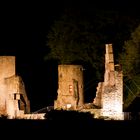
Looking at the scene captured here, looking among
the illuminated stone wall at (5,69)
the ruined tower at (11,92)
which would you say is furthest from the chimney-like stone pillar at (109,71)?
the illuminated stone wall at (5,69)

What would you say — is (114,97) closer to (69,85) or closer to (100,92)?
(100,92)

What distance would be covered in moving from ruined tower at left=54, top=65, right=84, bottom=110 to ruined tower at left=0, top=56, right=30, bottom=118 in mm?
2251

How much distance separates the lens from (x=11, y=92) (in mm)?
41719

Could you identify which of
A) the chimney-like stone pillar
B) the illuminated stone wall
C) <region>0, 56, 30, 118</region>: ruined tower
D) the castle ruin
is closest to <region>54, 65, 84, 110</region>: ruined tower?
the castle ruin

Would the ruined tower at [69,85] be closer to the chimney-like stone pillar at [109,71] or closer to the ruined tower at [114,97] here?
the chimney-like stone pillar at [109,71]

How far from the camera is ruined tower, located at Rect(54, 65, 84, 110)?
42.6 metres

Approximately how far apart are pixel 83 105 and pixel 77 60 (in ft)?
37.7

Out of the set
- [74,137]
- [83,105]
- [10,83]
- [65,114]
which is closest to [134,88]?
[83,105]

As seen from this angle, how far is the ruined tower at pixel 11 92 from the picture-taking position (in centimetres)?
4103

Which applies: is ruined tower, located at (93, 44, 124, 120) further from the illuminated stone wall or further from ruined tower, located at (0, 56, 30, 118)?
the illuminated stone wall

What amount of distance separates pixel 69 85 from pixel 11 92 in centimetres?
376

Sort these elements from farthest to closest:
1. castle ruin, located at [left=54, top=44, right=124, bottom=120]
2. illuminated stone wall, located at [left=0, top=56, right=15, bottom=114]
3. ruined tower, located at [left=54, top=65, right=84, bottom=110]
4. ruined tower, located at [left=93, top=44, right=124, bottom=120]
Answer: illuminated stone wall, located at [left=0, top=56, right=15, bottom=114] → ruined tower, located at [left=54, top=65, right=84, bottom=110] → castle ruin, located at [left=54, top=44, right=124, bottom=120] → ruined tower, located at [left=93, top=44, right=124, bottom=120]

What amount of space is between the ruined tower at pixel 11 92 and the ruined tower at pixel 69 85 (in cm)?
225

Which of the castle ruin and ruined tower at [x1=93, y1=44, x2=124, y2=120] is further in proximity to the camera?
the castle ruin
